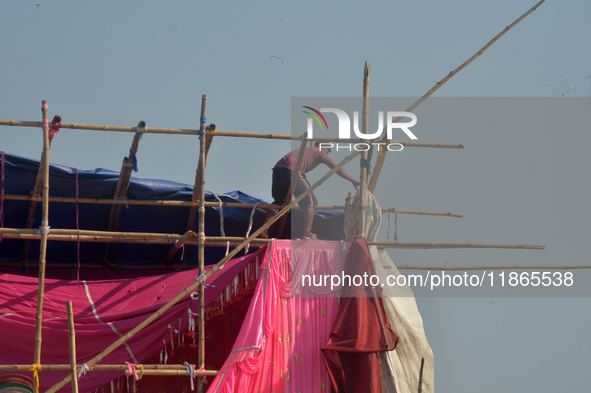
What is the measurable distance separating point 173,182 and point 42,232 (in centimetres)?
149

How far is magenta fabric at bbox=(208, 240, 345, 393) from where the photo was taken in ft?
19.8

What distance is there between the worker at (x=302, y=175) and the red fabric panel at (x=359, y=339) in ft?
3.36

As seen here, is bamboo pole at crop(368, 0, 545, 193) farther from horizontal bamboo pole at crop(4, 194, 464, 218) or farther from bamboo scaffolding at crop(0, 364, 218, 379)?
bamboo scaffolding at crop(0, 364, 218, 379)

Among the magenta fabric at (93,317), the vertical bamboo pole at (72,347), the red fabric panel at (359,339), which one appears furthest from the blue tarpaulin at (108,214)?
the vertical bamboo pole at (72,347)

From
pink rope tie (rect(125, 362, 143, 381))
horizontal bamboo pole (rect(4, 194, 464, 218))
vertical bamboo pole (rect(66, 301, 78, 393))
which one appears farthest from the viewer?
horizontal bamboo pole (rect(4, 194, 464, 218))

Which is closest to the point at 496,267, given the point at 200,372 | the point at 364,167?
the point at 364,167

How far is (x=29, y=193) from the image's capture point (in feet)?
23.5

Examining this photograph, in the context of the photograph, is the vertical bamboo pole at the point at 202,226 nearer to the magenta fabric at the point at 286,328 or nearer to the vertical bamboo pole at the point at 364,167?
the magenta fabric at the point at 286,328

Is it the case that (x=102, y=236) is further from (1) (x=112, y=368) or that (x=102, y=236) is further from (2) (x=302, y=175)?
(2) (x=302, y=175)

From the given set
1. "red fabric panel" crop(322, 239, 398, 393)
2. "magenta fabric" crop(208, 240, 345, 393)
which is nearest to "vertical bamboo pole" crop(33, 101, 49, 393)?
"magenta fabric" crop(208, 240, 345, 393)

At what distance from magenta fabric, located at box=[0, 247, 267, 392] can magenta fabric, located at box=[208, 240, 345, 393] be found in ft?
0.99

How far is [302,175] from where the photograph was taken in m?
7.50

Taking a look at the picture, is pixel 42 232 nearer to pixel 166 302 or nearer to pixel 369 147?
pixel 166 302

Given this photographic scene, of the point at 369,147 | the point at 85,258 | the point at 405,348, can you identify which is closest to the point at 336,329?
the point at 405,348
